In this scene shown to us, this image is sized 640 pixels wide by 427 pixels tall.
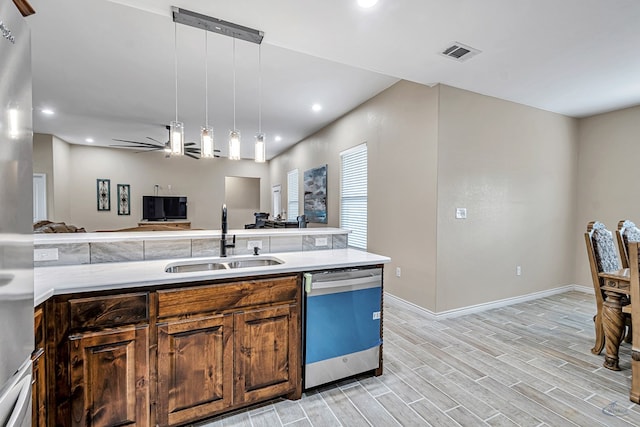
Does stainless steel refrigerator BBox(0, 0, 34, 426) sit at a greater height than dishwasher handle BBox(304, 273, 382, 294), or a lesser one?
greater

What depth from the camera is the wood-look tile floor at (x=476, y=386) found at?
1820 millimetres

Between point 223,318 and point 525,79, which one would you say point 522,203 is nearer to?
point 525,79

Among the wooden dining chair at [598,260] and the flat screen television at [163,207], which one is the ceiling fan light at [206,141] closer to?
the wooden dining chair at [598,260]

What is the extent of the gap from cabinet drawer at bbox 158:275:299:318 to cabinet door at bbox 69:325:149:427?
18 centimetres

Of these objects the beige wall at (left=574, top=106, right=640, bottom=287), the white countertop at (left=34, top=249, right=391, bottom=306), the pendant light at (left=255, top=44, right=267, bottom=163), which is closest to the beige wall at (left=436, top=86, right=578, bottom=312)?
the beige wall at (left=574, top=106, right=640, bottom=287)

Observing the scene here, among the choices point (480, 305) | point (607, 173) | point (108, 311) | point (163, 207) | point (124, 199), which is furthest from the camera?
point (163, 207)

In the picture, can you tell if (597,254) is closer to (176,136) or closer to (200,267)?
(200,267)

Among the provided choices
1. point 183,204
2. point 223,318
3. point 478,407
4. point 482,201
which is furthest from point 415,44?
point 183,204

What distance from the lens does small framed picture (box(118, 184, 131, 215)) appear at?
812 cm

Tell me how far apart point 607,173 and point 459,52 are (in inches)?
138

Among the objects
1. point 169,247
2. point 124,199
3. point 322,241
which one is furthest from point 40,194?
point 322,241

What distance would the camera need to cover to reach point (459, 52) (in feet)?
8.61

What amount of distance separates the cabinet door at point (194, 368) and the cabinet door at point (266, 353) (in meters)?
0.07

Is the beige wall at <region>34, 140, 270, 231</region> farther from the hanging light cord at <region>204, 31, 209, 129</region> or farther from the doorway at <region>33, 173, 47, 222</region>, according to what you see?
the hanging light cord at <region>204, 31, 209, 129</region>
